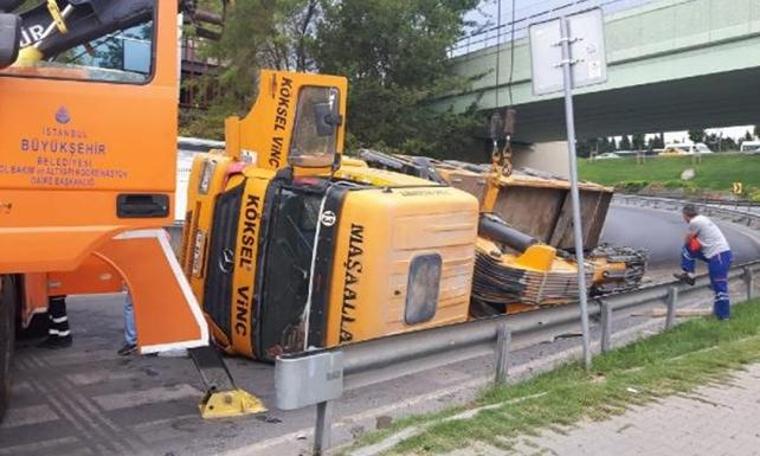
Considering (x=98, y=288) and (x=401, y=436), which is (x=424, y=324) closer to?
(x=401, y=436)

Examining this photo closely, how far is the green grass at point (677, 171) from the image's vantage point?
67.1m

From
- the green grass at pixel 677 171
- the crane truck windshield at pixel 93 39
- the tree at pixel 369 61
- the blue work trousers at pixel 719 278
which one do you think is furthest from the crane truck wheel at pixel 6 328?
the green grass at pixel 677 171

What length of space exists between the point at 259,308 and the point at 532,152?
3207 cm

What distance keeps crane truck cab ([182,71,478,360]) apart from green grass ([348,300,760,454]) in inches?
43.9

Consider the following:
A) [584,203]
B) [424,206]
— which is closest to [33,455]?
[424,206]

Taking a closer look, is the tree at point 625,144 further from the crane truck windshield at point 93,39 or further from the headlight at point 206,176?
the crane truck windshield at point 93,39

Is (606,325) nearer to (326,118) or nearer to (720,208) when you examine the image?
(326,118)

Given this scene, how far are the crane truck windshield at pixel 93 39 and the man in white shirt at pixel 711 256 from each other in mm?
7148

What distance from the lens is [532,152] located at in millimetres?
37812

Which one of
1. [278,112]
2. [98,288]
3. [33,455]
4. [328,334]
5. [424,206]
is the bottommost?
[33,455]

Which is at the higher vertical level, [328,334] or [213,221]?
[213,221]

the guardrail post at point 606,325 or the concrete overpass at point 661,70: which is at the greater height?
the concrete overpass at point 661,70

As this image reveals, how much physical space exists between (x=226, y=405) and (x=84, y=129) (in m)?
2.40

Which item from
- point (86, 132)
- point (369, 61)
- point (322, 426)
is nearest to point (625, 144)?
point (369, 61)
